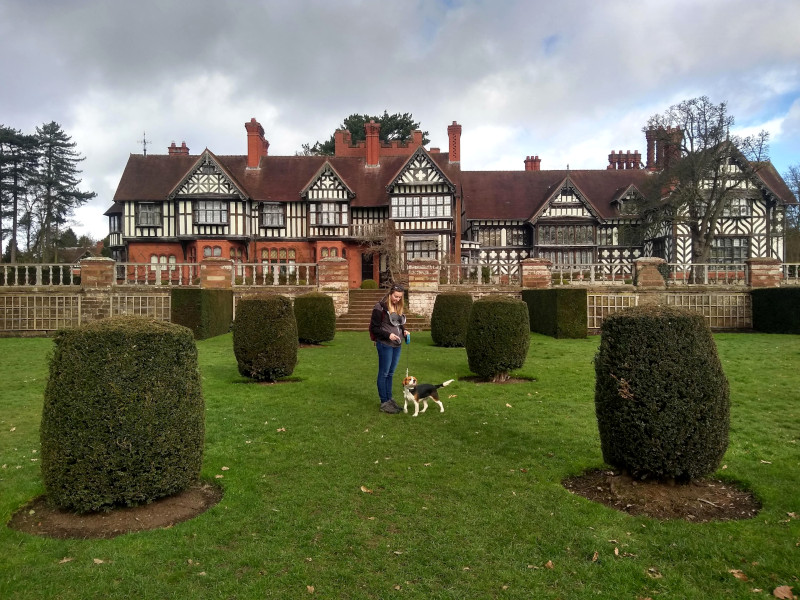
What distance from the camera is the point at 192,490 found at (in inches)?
187

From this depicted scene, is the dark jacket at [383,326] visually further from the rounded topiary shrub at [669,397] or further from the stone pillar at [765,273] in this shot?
the stone pillar at [765,273]

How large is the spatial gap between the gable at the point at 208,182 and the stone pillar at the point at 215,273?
43.0ft

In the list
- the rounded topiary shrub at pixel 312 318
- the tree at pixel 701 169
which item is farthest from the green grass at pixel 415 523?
the tree at pixel 701 169

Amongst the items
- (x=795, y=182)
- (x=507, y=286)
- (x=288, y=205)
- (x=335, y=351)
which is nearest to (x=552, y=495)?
(x=335, y=351)

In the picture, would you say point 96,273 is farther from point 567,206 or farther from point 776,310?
point 567,206

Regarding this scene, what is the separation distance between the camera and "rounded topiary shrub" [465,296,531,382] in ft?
31.6

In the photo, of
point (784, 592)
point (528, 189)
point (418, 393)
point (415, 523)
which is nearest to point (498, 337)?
point (418, 393)

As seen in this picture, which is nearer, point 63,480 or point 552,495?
point 63,480

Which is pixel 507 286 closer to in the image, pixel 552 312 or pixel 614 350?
pixel 552 312

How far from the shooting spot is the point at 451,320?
1487 cm

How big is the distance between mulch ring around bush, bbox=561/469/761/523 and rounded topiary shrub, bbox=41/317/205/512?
3.42 metres

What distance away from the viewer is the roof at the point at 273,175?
33.5 meters

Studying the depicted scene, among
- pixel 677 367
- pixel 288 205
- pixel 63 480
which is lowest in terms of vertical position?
pixel 63 480

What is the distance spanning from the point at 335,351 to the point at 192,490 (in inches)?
377
